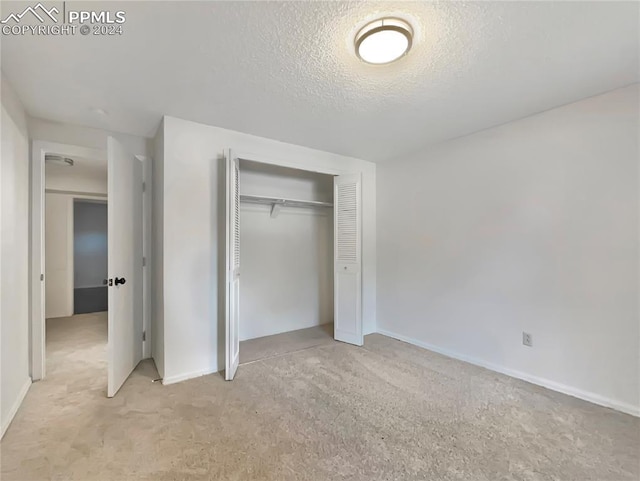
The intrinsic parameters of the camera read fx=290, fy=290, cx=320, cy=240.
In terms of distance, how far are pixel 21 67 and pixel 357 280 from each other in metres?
3.41

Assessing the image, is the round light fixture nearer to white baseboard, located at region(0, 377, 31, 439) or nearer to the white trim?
the white trim

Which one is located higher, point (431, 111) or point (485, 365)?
point (431, 111)

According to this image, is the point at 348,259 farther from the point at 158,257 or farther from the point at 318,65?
the point at 318,65

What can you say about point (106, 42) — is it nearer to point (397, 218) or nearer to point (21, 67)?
point (21, 67)

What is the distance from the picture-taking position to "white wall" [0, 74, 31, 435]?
1.93m

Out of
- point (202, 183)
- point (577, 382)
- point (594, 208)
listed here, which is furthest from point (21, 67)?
point (577, 382)

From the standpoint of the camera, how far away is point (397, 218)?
12.6ft

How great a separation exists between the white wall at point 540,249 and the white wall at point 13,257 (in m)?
3.69

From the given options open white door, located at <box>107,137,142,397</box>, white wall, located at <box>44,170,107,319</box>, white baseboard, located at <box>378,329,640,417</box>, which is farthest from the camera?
white wall, located at <box>44,170,107,319</box>

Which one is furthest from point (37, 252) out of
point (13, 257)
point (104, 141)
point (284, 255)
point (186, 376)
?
point (284, 255)

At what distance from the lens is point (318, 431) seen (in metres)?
1.90

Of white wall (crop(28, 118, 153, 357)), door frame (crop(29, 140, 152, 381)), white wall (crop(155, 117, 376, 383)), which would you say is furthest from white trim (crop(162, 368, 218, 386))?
door frame (crop(29, 140, 152, 381))

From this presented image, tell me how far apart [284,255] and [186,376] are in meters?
1.94

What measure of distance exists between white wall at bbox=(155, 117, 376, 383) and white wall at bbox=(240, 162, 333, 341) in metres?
0.88
